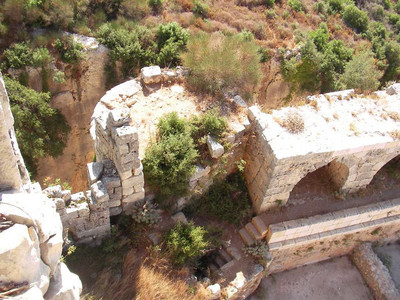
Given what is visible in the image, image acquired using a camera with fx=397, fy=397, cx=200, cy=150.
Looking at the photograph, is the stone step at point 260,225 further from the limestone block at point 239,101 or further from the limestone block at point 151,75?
the limestone block at point 151,75

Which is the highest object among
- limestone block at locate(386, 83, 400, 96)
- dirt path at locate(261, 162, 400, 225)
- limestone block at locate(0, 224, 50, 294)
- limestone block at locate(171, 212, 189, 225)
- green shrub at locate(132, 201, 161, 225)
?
limestone block at locate(0, 224, 50, 294)

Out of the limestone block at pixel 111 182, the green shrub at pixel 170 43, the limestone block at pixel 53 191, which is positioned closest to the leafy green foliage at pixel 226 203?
the limestone block at pixel 111 182

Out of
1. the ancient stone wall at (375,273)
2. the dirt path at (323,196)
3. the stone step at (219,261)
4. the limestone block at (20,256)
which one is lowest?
the ancient stone wall at (375,273)

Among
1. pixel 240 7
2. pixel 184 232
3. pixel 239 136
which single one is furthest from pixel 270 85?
pixel 184 232

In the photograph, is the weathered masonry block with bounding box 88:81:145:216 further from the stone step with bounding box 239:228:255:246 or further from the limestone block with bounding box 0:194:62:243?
the stone step with bounding box 239:228:255:246

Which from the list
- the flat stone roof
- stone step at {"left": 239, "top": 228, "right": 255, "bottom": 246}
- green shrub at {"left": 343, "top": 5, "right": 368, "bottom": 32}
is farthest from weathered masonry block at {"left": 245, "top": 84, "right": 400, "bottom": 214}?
green shrub at {"left": 343, "top": 5, "right": 368, "bottom": 32}

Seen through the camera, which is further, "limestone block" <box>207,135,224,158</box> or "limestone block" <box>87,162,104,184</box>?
"limestone block" <box>207,135,224,158</box>
